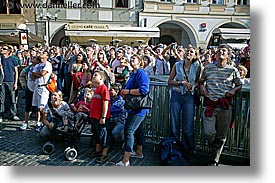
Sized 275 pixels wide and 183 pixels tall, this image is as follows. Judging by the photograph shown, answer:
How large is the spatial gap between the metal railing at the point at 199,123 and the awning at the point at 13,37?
1519 mm

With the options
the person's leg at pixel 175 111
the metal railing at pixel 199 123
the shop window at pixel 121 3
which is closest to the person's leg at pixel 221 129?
the metal railing at pixel 199 123

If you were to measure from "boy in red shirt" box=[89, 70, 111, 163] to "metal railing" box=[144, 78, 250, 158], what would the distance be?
0.62 m

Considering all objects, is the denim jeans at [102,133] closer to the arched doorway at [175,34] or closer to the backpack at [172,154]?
the backpack at [172,154]

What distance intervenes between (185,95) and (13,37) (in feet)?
7.17

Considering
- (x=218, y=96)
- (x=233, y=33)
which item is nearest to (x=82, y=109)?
(x=218, y=96)

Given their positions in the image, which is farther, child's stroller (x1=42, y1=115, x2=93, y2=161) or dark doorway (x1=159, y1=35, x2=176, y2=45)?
dark doorway (x1=159, y1=35, x2=176, y2=45)

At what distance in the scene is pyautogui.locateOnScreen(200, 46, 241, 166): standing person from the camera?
290 cm

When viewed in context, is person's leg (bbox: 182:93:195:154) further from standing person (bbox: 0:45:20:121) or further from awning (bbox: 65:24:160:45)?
standing person (bbox: 0:45:20:121)

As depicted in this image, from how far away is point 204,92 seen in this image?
303 cm

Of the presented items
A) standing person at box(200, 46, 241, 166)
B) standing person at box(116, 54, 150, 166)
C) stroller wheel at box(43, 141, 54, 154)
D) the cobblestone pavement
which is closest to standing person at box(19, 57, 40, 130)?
the cobblestone pavement

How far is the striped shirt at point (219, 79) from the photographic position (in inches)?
114

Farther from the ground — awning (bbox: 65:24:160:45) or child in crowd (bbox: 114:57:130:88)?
awning (bbox: 65:24:160:45)

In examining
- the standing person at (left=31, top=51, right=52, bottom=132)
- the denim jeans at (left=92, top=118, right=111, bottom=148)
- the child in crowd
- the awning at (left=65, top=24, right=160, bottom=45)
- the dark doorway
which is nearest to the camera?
the denim jeans at (left=92, top=118, right=111, bottom=148)
